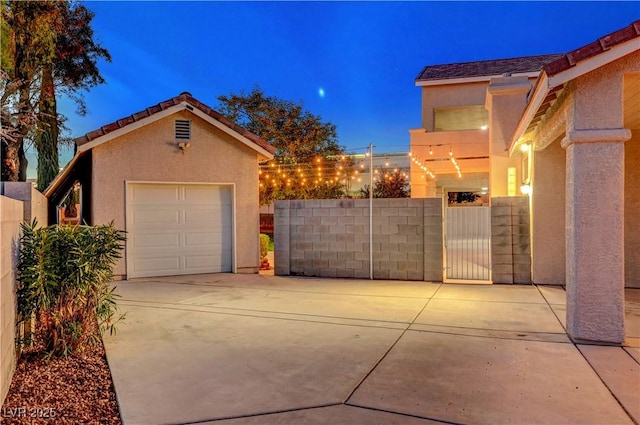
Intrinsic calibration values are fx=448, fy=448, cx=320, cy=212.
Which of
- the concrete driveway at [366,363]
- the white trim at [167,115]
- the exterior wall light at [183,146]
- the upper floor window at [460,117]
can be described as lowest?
the concrete driveway at [366,363]

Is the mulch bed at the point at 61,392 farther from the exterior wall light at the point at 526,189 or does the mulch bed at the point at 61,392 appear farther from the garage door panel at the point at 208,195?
the exterior wall light at the point at 526,189

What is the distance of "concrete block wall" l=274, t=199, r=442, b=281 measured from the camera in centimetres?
1012

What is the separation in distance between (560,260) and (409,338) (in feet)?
17.9

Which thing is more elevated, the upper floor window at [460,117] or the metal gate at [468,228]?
the upper floor window at [460,117]

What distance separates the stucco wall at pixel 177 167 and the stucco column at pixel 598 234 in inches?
312

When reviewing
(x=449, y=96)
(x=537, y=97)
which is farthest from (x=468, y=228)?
(x=449, y=96)

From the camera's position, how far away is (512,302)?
Result: 25.8 ft

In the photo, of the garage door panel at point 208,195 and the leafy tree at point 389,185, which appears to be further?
the leafy tree at point 389,185

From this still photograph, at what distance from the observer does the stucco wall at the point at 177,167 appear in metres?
10.5

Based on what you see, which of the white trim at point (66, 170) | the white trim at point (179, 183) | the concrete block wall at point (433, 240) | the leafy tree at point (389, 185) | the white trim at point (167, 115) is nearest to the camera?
the concrete block wall at point (433, 240)

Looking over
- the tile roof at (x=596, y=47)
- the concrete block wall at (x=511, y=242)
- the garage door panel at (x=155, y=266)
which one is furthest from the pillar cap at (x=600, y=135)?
the garage door panel at (x=155, y=266)

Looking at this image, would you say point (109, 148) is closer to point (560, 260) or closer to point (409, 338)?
point (409, 338)

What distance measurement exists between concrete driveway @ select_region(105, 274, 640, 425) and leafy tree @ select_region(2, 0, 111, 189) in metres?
11.2

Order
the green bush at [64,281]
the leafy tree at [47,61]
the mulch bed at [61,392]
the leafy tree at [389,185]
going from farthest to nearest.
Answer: the leafy tree at [389,185] → the leafy tree at [47,61] → the green bush at [64,281] → the mulch bed at [61,392]
